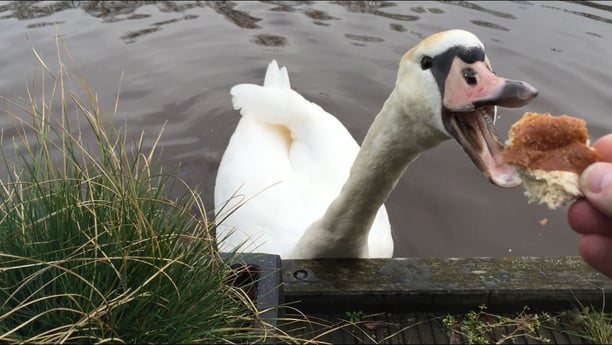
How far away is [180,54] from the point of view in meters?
7.16

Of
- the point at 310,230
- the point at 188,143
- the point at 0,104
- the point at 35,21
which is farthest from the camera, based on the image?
the point at 35,21

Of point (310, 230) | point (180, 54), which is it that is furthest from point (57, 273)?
point (180, 54)

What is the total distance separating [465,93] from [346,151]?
2.36 m

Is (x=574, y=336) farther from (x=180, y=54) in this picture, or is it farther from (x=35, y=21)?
(x=35, y=21)

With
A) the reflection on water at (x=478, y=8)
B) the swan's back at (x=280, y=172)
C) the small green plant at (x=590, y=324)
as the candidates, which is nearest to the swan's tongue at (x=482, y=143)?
the small green plant at (x=590, y=324)

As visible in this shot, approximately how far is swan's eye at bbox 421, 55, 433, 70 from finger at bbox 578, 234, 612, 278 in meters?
0.82

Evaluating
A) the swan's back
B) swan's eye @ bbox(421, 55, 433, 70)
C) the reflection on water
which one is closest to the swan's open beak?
swan's eye @ bbox(421, 55, 433, 70)

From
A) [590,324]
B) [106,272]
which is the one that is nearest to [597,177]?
[590,324]

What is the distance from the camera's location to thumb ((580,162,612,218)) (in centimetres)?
163

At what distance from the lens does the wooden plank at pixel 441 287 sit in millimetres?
2881

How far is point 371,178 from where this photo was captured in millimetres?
2715

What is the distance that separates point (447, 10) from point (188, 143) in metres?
4.77

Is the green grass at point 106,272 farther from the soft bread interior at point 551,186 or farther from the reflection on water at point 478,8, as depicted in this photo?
the reflection on water at point 478,8

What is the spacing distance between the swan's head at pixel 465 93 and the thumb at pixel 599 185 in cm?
20
